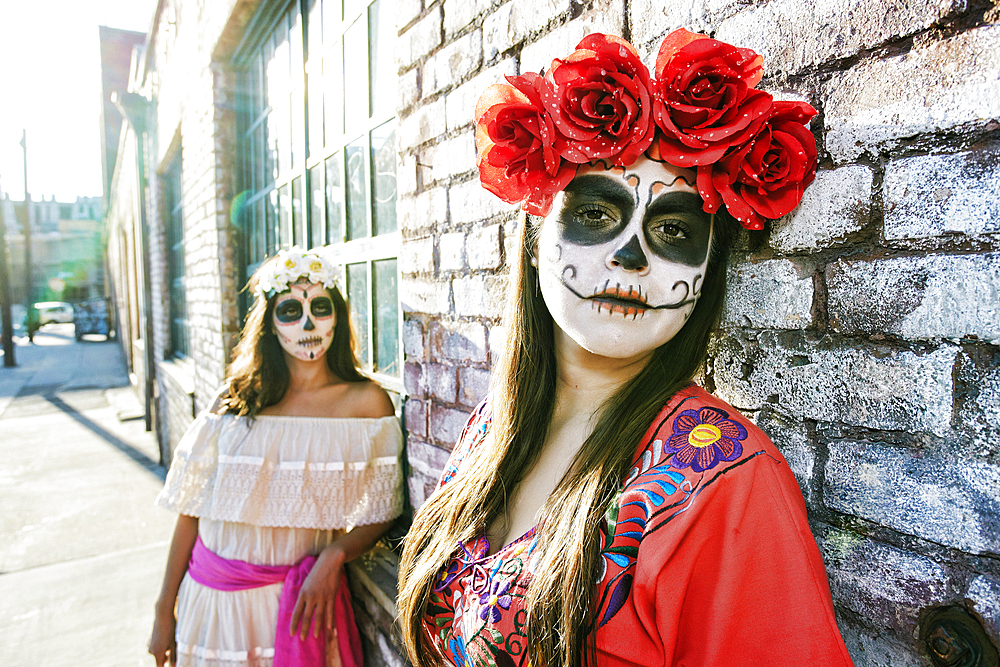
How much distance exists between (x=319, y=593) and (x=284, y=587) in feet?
0.45

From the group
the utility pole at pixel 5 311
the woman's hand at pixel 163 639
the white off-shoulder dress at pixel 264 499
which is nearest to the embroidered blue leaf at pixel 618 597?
the white off-shoulder dress at pixel 264 499

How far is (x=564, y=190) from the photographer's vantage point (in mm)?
980

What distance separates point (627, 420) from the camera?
3.07 feet

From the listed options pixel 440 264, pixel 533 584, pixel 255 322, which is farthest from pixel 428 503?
pixel 255 322

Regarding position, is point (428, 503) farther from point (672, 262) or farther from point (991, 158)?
point (991, 158)

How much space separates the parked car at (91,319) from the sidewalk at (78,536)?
15703mm

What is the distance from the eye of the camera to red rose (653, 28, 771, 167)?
850 mm

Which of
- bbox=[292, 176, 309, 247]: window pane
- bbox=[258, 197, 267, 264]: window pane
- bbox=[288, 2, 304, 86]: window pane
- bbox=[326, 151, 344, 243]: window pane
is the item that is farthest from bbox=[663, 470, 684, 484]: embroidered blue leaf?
bbox=[258, 197, 267, 264]: window pane

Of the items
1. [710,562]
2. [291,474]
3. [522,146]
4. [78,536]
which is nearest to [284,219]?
[291,474]

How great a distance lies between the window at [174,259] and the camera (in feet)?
23.2

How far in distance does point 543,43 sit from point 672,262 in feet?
2.79

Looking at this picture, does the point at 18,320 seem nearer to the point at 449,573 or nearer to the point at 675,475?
the point at 449,573

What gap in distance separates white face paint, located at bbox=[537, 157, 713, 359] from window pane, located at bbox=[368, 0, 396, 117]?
176 cm

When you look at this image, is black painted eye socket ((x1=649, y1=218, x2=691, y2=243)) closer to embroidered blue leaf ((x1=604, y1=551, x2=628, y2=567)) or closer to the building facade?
the building facade
